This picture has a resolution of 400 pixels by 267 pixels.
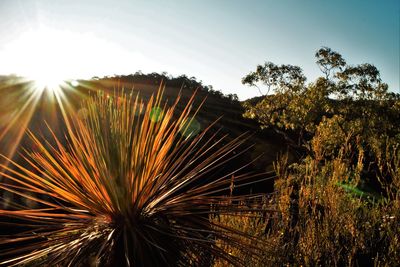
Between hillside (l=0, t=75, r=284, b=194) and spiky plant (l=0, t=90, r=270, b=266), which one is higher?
hillside (l=0, t=75, r=284, b=194)

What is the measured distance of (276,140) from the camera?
Answer: 26.4 metres

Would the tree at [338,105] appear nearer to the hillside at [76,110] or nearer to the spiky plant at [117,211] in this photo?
the hillside at [76,110]

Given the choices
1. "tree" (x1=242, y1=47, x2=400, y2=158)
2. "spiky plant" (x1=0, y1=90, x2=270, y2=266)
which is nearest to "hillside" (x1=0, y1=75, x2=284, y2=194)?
"tree" (x1=242, y1=47, x2=400, y2=158)

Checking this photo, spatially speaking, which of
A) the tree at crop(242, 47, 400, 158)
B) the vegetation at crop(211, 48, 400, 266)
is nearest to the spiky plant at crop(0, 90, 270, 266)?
the vegetation at crop(211, 48, 400, 266)

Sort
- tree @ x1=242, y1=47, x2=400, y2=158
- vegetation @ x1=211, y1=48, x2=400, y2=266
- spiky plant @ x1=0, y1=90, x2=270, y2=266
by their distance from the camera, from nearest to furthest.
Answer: spiky plant @ x1=0, y1=90, x2=270, y2=266
vegetation @ x1=211, y1=48, x2=400, y2=266
tree @ x1=242, y1=47, x2=400, y2=158

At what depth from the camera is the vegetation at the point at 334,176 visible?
136 inches

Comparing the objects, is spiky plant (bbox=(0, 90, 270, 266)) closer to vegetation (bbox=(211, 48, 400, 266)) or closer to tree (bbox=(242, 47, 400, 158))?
vegetation (bbox=(211, 48, 400, 266))

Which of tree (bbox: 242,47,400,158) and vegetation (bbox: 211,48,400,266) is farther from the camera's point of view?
tree (bbox: 242,47,400,158)

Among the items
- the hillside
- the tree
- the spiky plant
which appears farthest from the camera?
the hillside

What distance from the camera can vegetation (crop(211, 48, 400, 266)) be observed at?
11.3 feet

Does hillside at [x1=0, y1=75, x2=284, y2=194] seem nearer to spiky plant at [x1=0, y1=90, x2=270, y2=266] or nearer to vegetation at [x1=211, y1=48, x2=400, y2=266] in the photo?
vegetation at [x1=211, y1=48, x2=400, y2=266]

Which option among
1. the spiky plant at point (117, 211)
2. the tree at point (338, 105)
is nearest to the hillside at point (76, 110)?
the tree at point (338, 105)

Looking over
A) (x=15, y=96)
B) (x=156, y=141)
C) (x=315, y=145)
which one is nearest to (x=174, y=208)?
(x=156, y=141)

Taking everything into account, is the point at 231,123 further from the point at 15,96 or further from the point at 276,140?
the point at 15,96
